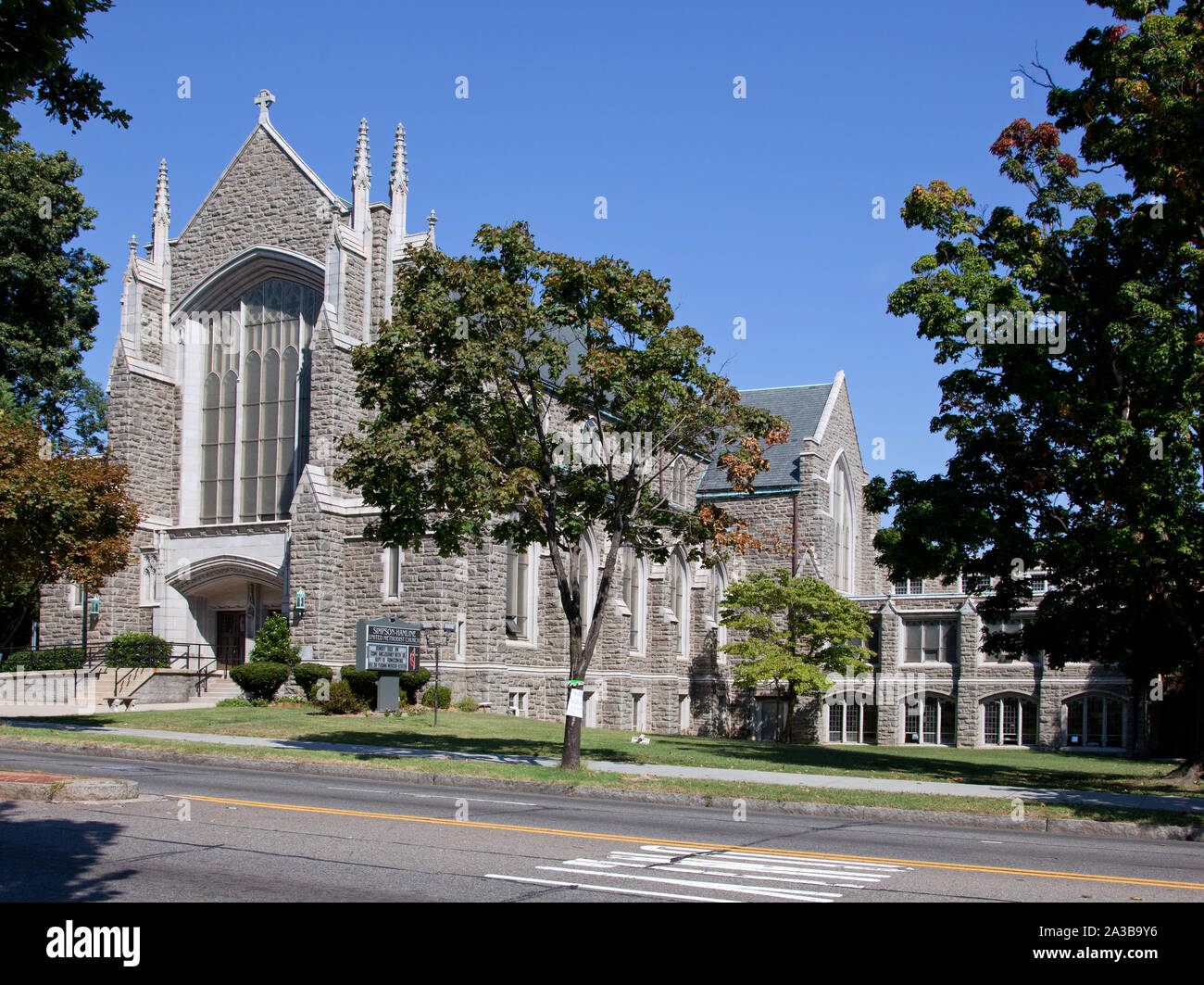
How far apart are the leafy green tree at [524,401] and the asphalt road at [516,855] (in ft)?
18.4

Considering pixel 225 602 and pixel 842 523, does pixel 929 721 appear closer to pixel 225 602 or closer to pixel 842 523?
pixel 842 523

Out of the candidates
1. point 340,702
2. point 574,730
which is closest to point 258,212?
point 340,702

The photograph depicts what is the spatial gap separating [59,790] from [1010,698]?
36842mm

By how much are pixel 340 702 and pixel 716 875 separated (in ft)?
70.8

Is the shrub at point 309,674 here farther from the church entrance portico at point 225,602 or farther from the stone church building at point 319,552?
the church entrance portico at point 225,602

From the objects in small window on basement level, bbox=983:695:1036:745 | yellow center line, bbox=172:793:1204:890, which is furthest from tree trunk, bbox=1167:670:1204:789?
small window on basement level, bbox=983:695:1036:745

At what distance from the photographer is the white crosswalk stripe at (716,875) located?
7.69 metres

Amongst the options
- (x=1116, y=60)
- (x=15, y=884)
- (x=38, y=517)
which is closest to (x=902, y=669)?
(x=1116, y=60)

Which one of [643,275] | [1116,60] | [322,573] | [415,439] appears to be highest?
[1116,60]

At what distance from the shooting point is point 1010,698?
41.3m

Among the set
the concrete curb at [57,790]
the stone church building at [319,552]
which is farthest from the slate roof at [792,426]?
the concrete curb at [57,790]

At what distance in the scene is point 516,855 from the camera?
29.9 ft

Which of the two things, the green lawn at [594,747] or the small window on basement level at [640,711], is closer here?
the green lawn at [594,747]
